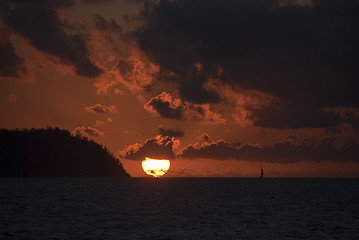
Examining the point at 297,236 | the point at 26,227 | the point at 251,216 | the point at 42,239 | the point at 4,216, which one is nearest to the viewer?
the point at 42,239

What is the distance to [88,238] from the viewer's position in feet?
179

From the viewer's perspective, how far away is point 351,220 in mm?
79312

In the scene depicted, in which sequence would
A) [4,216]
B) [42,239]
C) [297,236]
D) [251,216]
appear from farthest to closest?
[251,216]
[4,216]
[297,236]
[42,239]

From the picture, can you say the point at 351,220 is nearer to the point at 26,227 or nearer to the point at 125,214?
the point at 125,214

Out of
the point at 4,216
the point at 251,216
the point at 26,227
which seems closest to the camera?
the point at 26,227

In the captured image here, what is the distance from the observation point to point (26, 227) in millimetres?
63125

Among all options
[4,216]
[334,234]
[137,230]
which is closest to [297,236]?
[334,234]

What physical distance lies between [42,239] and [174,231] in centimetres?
1583

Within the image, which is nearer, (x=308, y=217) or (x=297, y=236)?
(x=297, y=236)

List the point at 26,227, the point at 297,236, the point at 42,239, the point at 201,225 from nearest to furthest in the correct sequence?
the point at 42,239 → the point at 297,236 → the point at 26,227 → the point at 201,225

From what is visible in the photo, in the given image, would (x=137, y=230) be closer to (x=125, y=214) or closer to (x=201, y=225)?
(x=201, y=225)

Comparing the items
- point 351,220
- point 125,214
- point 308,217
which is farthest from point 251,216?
point 125,214

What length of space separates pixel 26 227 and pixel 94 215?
61.6ft

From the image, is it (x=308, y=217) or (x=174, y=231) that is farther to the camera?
(x=308, y=217)
